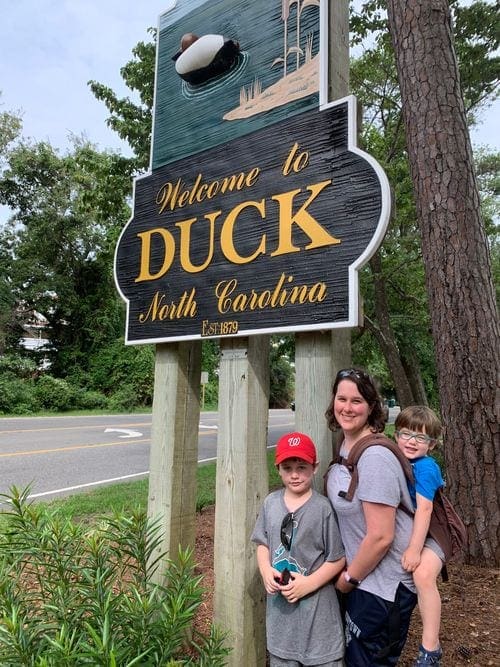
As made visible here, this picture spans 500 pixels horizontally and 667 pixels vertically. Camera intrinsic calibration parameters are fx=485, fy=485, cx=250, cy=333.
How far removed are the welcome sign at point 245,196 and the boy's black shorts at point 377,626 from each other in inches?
38.1

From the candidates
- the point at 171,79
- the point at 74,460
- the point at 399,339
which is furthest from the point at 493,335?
the point at 74,460

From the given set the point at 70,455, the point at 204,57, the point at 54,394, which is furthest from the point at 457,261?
the point at 54,394

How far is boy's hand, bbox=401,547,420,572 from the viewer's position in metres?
1.62

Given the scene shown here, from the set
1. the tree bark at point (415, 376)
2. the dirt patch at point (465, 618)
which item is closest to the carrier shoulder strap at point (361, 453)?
the dirt patch at point (465, 618)

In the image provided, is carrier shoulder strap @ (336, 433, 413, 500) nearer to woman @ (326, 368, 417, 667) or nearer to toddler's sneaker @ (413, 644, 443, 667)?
woman @ (326, 368, 417, 667)

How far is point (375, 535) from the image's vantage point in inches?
62.0

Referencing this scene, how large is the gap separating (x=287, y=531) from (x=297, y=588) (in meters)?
0.18

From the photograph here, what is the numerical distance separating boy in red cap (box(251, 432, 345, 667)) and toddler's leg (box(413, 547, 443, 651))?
263 mm

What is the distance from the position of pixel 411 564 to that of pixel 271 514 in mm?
516

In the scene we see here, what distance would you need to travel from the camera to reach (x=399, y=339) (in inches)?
400

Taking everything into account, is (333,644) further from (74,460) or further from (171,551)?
(74,460)

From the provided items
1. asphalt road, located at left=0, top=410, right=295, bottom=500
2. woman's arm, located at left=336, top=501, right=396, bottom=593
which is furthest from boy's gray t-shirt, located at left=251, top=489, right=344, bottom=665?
asphalt road, located at left=0, top=410, right=295, bottom=500

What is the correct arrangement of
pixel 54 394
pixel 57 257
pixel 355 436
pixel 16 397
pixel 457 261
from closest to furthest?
1. pixel 355 436
2. pixel 457 261
3. pixel 16 397
4. pixel 54 394
5. pixel 57 257

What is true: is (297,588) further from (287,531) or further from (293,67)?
(293,67)
